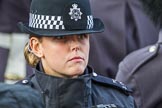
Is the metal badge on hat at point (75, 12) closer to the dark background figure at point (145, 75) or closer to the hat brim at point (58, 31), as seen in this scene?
the hat brim at point (58, 31)

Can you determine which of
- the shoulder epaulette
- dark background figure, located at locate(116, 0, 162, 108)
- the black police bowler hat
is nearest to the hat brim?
the black police bowler hat

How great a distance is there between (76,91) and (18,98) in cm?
102

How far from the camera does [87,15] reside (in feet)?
10.1

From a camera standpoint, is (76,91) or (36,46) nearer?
(76,91)

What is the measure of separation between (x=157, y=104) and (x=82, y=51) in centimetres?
54

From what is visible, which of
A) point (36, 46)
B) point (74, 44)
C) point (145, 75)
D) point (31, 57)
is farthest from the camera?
point (145, 75)

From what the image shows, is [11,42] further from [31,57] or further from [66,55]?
[66,55]

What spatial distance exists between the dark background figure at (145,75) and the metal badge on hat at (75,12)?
0.51 metres

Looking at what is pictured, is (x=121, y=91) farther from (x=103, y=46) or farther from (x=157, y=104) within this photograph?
(x=103, y=46)

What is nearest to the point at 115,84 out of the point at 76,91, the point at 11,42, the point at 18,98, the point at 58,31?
the point at 76,91

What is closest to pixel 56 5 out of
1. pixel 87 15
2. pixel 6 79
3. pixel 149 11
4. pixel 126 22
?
pixel 87 15

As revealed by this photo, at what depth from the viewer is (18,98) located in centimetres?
198

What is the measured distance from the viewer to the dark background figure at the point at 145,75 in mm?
3318

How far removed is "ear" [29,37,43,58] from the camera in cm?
308
